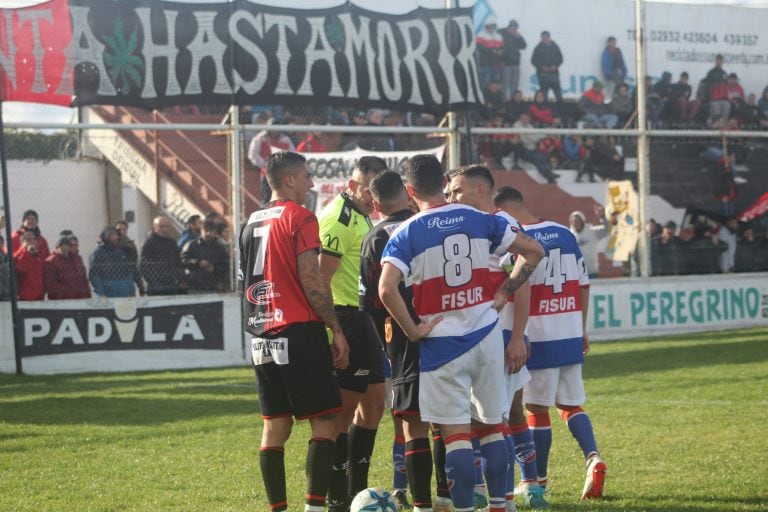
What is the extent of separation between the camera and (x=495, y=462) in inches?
243

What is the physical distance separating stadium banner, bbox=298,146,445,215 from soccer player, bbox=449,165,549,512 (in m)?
10.2

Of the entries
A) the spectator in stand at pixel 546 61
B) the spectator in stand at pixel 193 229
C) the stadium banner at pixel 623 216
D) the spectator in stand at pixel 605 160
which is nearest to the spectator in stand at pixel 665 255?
the stadium banner at pixel 623 216

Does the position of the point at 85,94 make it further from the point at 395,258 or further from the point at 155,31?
the point at 395,258

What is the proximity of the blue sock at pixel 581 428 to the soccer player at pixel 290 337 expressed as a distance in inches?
72.6

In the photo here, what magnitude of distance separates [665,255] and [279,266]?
14.3 meters

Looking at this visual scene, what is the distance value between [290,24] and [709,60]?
37.2 ft

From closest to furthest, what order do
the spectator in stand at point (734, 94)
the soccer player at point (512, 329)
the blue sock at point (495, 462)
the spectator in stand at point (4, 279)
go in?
the blue sock at point (495, 462) < the soccer player at point (512, 329) < the spectator in stand at point (4, 279) < the spectator in stand at point (734, 94)

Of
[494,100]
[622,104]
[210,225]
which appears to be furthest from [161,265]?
[622,104]

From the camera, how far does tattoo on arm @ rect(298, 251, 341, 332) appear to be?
19.9 feet

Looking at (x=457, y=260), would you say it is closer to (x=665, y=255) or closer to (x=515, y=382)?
(x=515, y=382)

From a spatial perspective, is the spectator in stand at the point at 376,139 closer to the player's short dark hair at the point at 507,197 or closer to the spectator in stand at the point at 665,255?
the spectator in stand at the point at 665,255

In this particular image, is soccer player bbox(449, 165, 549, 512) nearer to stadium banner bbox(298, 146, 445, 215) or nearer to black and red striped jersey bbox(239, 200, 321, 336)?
black and red striped jersey bbox(239, 200, 321, 336)

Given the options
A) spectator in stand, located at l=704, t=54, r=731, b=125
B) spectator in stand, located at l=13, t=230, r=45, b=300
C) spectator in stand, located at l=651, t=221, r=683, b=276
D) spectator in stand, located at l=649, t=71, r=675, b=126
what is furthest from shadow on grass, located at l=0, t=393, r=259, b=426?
spectator in stand, located at l=704, t=54, r=731, b=125

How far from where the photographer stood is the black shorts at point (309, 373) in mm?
6086
